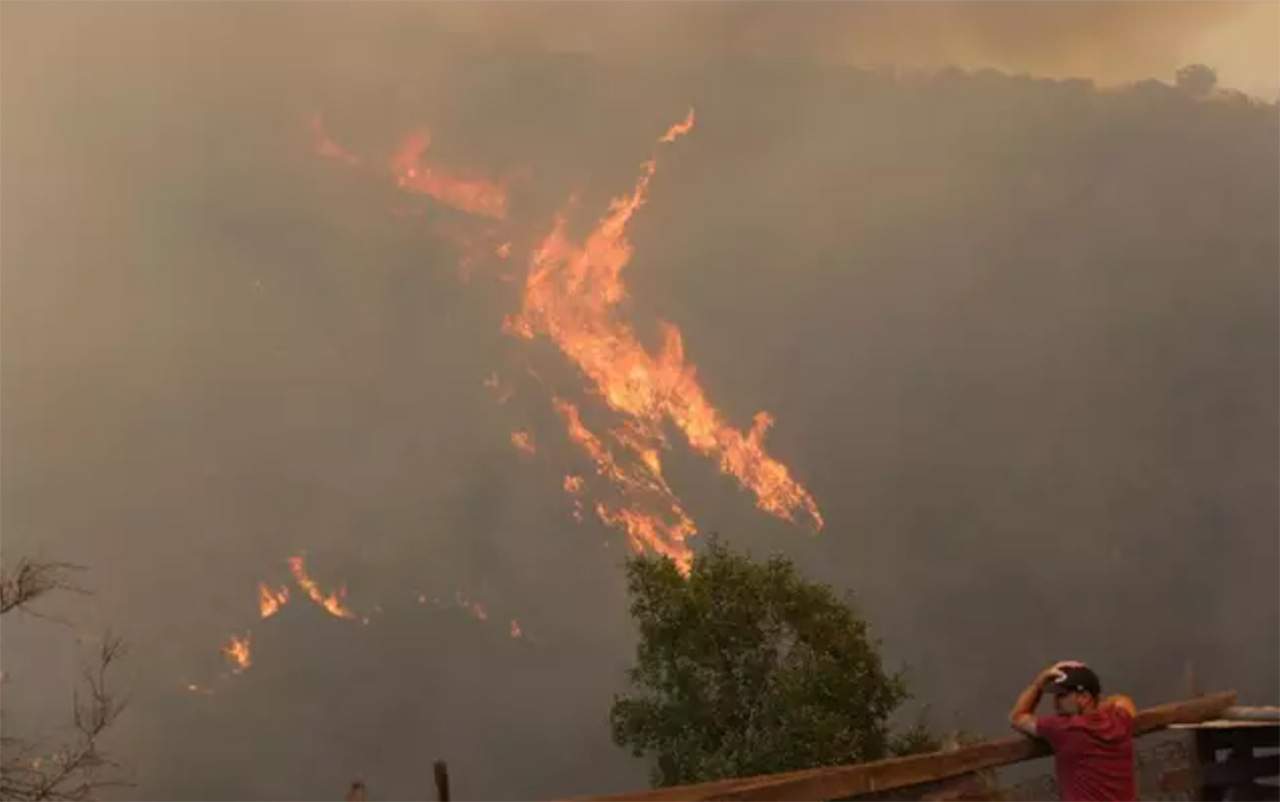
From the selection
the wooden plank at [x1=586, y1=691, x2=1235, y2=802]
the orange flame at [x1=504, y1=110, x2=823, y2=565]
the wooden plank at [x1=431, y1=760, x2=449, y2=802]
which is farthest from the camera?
the orange flame at [x1=504, y1=110, x2=823, y2=565]

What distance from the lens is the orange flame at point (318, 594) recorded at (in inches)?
7392

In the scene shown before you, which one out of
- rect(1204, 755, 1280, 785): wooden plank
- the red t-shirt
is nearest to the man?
the red t-shirt

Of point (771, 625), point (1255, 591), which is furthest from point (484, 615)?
point (771, 625)

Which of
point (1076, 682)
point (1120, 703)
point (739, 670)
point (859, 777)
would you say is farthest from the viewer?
point (739, 670)

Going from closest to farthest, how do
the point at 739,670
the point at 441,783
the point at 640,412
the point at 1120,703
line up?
1. the point at 1120,703
2. the point at 441,783
3. the point at 739,670
4. the point at 640,412

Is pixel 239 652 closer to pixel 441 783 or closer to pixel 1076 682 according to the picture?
pixel 441 783

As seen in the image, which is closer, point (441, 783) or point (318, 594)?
point (441, 783)

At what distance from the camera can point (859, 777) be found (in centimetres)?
690

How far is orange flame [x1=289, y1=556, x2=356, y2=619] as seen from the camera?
616 ft

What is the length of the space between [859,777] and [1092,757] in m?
2.38

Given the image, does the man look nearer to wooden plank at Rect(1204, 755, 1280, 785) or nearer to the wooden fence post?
wooden plank at Rect(1204, 755, 1280, 785)

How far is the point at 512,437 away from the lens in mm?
176500

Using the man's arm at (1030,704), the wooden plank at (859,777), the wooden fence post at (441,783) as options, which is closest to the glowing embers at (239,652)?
the wooden fence post at (441,783)

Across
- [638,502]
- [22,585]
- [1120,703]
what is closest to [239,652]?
[638,502]
